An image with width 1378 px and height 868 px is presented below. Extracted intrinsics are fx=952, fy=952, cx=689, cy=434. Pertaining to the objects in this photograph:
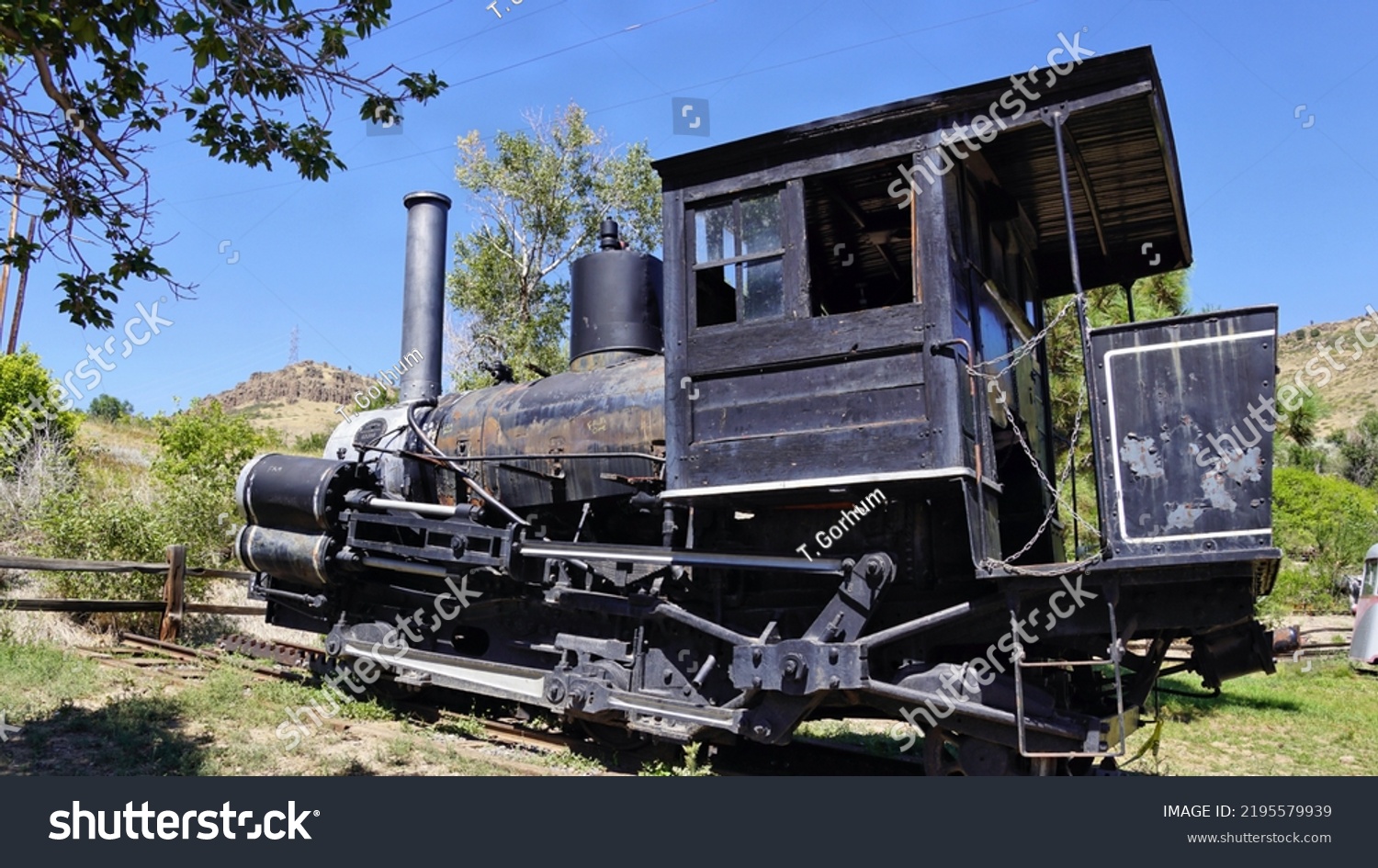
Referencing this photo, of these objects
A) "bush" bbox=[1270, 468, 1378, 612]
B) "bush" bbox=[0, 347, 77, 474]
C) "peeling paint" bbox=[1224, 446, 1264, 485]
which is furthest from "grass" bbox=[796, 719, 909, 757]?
"bush" bbox=[0, 347, 77, 474]

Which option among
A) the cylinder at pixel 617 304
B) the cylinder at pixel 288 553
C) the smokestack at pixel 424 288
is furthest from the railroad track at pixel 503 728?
the cylinder at pixel 617 304

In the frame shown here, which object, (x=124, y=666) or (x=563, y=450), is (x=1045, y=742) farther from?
(x=124, y=666)

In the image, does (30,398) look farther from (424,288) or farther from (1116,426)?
(1116,426)

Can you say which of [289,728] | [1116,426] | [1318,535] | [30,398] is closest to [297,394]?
[30,398]

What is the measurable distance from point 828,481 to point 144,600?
9078 millimetres

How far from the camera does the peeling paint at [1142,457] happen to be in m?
4.54

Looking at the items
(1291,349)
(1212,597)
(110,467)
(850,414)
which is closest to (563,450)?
(850,414)

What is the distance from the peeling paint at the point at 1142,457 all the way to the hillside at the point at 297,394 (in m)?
64.4

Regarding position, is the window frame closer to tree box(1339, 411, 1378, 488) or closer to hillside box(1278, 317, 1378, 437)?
tree box(1339, 411, 1378, 488)

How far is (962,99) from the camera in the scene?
5.28 metres

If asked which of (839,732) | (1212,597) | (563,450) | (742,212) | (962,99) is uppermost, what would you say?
(962,99)

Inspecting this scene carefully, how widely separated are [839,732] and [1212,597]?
4173 mm

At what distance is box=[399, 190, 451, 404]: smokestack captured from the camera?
9.19 m

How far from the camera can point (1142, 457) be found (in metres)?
4.57
